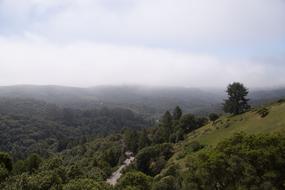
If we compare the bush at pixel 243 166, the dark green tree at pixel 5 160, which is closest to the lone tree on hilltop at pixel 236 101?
the dark green tree at pixel 5 160

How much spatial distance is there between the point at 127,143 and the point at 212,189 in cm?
10401

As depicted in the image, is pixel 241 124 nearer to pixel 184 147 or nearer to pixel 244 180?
pixel 184 147

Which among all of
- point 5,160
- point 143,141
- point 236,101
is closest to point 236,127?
point 236,101

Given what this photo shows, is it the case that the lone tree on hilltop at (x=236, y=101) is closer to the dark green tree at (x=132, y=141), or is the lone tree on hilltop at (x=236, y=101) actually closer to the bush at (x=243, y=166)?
the dark green tree at (x=132, y=141)

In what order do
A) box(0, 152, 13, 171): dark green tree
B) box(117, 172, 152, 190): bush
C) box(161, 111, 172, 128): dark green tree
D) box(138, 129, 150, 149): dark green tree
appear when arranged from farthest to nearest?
box(161, 111, 172, 128): dark green tree → box(138, 129, 150, 149): dark green tree → box(0, 152, 13, 171): dark green tree → box(117, 172, 152, 190): bush

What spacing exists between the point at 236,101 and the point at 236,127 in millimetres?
17254

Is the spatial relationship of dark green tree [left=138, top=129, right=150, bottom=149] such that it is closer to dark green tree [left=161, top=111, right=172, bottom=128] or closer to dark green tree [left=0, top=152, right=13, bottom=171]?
dark green tree [left=161, top=111, right=172, bottom=128]

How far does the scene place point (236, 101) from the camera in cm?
13050

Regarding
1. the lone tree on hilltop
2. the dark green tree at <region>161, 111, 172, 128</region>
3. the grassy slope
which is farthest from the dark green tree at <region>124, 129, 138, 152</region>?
the lone tree on hilltop

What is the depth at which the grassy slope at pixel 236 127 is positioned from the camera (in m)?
104

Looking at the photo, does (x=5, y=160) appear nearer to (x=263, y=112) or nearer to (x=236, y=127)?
(x=236, y=127)

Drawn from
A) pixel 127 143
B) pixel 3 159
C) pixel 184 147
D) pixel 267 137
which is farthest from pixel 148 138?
pixel 267 137

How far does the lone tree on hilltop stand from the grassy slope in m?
4.03

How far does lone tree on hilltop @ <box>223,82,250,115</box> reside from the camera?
130250mm
